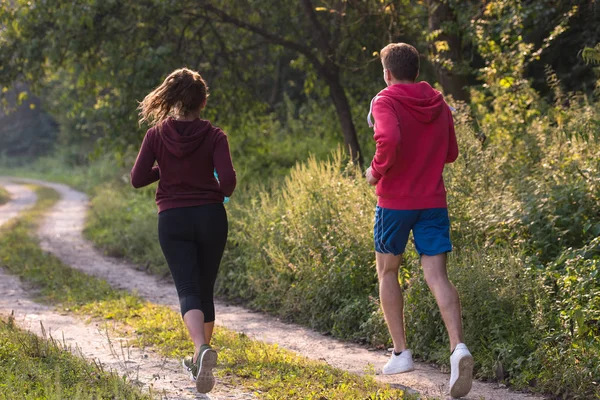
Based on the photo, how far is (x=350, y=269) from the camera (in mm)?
7797

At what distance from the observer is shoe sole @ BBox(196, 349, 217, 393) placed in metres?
4.70

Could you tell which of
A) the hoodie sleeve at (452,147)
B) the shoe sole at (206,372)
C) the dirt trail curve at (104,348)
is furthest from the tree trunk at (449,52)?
the shoe sole at (206,372)

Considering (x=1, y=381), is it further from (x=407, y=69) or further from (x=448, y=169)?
(x=448, y=169)

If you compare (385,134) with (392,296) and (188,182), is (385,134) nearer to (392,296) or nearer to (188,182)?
(392,296)

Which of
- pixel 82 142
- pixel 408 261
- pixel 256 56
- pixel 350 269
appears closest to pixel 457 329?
pixel 408 261

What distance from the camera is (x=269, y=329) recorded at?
7.81 m

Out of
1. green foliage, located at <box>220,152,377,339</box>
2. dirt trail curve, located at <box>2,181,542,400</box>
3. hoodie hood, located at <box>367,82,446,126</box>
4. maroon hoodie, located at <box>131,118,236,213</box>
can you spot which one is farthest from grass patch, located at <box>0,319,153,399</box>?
green foliage, located at <box>220,152,377,339</box>

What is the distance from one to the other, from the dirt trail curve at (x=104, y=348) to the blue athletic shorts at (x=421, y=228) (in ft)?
4.56

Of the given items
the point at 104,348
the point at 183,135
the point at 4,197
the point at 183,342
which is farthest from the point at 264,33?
the point at 4,197

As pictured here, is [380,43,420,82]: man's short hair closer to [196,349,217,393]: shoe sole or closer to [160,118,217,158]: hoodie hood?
[160,118,217,158]: hoodie hood

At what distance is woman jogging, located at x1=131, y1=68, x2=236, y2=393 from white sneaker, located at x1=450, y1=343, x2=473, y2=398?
155 cm

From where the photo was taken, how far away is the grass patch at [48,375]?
4.57m

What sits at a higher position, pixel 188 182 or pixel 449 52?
pixel 449 52

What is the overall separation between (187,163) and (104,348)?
2316 mm
